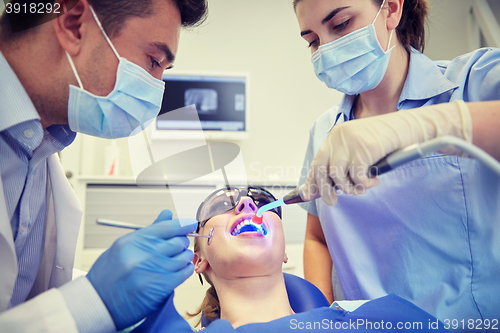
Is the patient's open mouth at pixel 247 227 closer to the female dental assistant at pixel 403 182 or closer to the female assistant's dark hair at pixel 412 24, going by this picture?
the female dental assistant at pixel 403 182

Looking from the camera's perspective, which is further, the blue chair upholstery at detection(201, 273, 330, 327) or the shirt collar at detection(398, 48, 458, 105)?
the blue chair upholstery at detection(201, 273, 330, 327)

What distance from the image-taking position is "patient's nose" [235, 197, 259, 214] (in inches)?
48.5

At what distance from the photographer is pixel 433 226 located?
3.56 ft

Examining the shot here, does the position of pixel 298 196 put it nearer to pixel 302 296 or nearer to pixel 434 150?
pixel 434 150

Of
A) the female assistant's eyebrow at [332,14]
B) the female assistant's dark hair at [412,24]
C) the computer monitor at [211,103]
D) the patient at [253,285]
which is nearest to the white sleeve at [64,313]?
the patient at [253,285]

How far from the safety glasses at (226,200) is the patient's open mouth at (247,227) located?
67 mm

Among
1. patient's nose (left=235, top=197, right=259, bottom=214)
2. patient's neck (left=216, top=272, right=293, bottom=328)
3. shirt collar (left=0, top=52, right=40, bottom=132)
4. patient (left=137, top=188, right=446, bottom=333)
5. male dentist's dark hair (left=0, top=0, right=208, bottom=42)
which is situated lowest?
patient's neck (left=216, top=272, right=293, bottom=328)

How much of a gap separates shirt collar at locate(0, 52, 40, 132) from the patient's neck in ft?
2.67

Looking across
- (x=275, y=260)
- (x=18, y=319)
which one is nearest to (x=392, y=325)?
(x=275, y=260)

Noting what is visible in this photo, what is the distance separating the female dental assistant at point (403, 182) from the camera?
0.95 m

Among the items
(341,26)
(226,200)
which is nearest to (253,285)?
(226,200)

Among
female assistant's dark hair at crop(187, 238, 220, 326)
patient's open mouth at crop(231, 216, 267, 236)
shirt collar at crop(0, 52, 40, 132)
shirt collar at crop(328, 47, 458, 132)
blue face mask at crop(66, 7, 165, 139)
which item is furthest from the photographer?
female assistant's dark hair at crop(187, 238, 220, 326)

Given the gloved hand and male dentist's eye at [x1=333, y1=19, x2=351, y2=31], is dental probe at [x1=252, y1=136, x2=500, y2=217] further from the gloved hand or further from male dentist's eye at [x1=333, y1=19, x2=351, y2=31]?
male dentist's eye at [x1=333, y1=19, x2=351, y2=31]

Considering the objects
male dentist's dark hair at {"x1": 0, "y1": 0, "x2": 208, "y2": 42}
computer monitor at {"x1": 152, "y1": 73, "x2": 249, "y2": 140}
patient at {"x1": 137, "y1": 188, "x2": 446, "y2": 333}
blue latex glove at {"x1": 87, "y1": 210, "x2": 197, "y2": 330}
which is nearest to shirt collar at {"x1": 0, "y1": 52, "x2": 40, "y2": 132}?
male dentist's dark hair at {"x1": 0, "y1": 0, "x2": 208, "y2": 42}
